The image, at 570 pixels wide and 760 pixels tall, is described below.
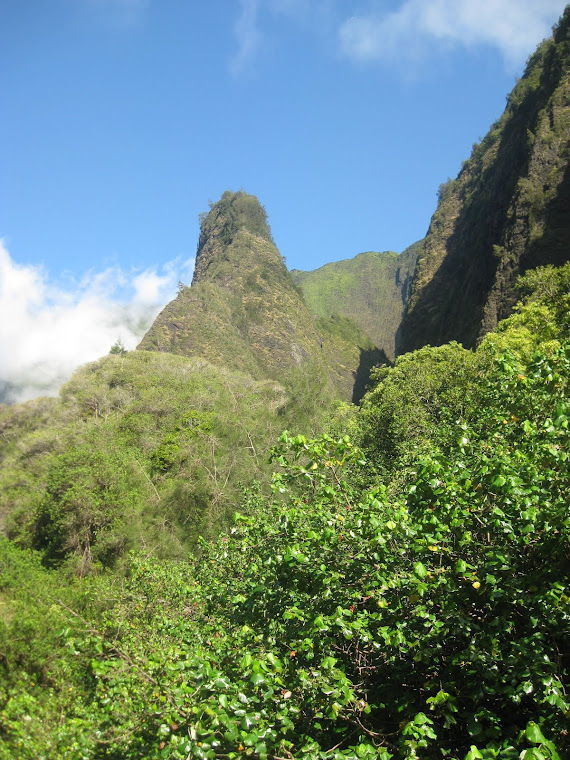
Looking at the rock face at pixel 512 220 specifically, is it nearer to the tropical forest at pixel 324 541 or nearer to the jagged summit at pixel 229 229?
the tropical forest at pixel 324 541

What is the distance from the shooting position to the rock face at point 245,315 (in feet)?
275

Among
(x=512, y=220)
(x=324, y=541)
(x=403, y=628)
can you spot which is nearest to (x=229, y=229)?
(x=512, y=220)

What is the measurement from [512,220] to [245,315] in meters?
55.9

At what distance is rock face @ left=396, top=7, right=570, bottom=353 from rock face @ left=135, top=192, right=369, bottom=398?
721 inches

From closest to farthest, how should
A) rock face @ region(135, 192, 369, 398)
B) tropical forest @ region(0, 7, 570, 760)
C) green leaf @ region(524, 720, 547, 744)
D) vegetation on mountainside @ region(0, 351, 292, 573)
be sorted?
1. green leaf @ region(524, 720, 547, 744)
2. tropical forest @ region(0, 7, 570, 760)
3. vegetation on mountainside @ region(0, 351, 292, 573)
4. rock face @ region(135, 192, 369, 398)

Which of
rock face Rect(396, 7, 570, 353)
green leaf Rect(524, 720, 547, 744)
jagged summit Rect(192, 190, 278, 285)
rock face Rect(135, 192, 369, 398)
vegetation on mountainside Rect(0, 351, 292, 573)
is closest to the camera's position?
green leaf Rect(524, 720, 547, 744)

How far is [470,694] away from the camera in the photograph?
14.2ft

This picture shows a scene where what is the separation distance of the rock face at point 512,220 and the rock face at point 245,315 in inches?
721

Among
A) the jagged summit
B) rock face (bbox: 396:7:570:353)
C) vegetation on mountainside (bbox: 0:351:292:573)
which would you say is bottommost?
vegetation on mountainside (bbox: 0:351:292:573)

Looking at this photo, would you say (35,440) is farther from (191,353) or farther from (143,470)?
(191,353)

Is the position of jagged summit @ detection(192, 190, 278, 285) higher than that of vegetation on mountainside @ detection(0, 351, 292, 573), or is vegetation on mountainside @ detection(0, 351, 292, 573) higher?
jagged summit @ detection(192, 190, 278, 285)

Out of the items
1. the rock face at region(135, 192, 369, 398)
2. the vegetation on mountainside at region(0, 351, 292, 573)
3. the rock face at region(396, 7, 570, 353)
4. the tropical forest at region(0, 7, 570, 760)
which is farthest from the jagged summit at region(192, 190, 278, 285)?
the vegetation on mountainside at region(0, 351, 292, 573)

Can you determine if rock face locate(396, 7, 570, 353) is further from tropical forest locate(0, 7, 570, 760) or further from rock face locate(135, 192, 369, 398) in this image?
rock face locate(135, 192, 369, 398)

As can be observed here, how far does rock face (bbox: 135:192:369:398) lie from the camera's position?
83.8 meters
